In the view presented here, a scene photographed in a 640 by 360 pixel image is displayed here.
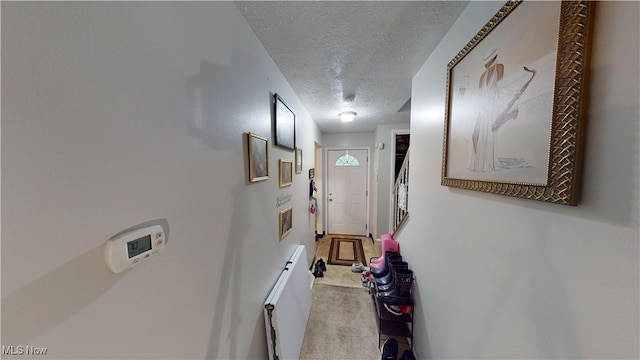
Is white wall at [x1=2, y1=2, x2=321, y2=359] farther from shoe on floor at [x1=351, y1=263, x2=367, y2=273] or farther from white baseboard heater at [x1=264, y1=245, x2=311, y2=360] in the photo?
shoe on floor at [x1=351, y1=263, x2=367, y2=273]

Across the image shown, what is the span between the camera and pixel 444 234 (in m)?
1.13

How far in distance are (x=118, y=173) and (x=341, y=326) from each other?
82.6 inches

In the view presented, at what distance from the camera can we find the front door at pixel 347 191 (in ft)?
13.2

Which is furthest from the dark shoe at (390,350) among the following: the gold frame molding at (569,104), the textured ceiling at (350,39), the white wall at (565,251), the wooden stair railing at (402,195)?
the textured ceiling at (350,39)

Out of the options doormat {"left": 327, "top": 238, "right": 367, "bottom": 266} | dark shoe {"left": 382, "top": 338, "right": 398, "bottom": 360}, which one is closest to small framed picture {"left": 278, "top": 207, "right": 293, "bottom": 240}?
dark shoe {"left": 382, "top": 338, "right": 398, "bottom": 360}

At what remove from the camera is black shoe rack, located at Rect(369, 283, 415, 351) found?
155cm

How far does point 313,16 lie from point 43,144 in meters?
1.09

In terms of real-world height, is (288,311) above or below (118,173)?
below

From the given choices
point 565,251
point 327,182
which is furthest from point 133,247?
point 327,182

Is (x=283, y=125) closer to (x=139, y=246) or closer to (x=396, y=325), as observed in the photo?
(x=139, y=246)

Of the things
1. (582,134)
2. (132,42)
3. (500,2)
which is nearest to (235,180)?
(132,42)

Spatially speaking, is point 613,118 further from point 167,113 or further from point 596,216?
point 167,113

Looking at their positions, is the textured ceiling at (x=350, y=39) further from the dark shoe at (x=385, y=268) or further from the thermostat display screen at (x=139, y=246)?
the dark shoe at (x=385, y=268)

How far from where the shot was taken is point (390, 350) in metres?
1.51
